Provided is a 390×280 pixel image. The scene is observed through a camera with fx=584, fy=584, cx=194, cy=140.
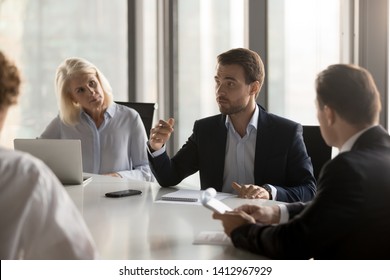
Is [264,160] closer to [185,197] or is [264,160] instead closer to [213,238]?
[185,197]

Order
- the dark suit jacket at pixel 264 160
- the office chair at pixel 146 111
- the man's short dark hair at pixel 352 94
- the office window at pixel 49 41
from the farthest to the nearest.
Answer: the office window at pixel 49 41, the office chair at pixel 146 111, the dark suit jacket at pixel 264 160, the man's short dark hair at pixel 352 94

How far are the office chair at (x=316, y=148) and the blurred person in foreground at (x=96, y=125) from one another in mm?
1091

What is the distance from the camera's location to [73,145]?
9.50 ft

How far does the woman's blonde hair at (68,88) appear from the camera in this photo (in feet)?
12.3

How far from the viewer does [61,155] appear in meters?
2.93

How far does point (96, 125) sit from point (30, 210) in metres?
2.52

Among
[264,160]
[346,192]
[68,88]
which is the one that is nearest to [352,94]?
[346,192]

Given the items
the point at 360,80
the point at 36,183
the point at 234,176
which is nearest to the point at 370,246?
the point at 360,80

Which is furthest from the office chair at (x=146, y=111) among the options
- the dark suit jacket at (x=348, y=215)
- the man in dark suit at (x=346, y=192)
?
the dark suit jacket at (x=348, y=215)

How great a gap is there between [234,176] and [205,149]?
0.20 meters

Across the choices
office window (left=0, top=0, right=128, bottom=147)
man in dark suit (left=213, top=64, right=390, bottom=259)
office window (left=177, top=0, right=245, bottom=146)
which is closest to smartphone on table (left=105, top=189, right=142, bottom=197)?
man in dark suit (left=213, top=64, right=390, bottom=259)

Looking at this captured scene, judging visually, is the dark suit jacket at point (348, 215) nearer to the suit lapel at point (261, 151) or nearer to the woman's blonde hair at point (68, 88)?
the suit lapel at point (261, 151)

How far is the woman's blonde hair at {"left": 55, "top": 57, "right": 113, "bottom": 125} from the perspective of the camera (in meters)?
3.76
